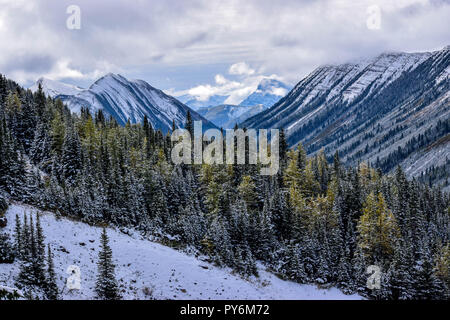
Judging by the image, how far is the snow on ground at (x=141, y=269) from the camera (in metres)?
28.9

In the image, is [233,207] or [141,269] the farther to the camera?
[233,207]

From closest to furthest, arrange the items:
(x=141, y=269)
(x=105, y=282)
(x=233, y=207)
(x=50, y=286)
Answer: (x=50, y=286) → (x=105, y=282) → (x=141, y=269) → (x=233, y=207)

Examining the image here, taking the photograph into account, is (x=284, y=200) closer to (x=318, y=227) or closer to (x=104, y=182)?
(x=318, y=227)

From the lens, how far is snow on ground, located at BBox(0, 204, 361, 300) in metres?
28.9

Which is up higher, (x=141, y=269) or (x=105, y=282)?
(x=105, y=282)

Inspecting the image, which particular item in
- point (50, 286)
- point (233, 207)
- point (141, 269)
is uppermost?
point (233, 207)

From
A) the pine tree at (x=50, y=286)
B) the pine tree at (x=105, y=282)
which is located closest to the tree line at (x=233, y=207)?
the pine tree at (x=105, y=282)

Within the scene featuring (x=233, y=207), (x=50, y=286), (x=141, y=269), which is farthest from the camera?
(x=233, y=207)

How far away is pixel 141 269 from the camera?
3294 cm
